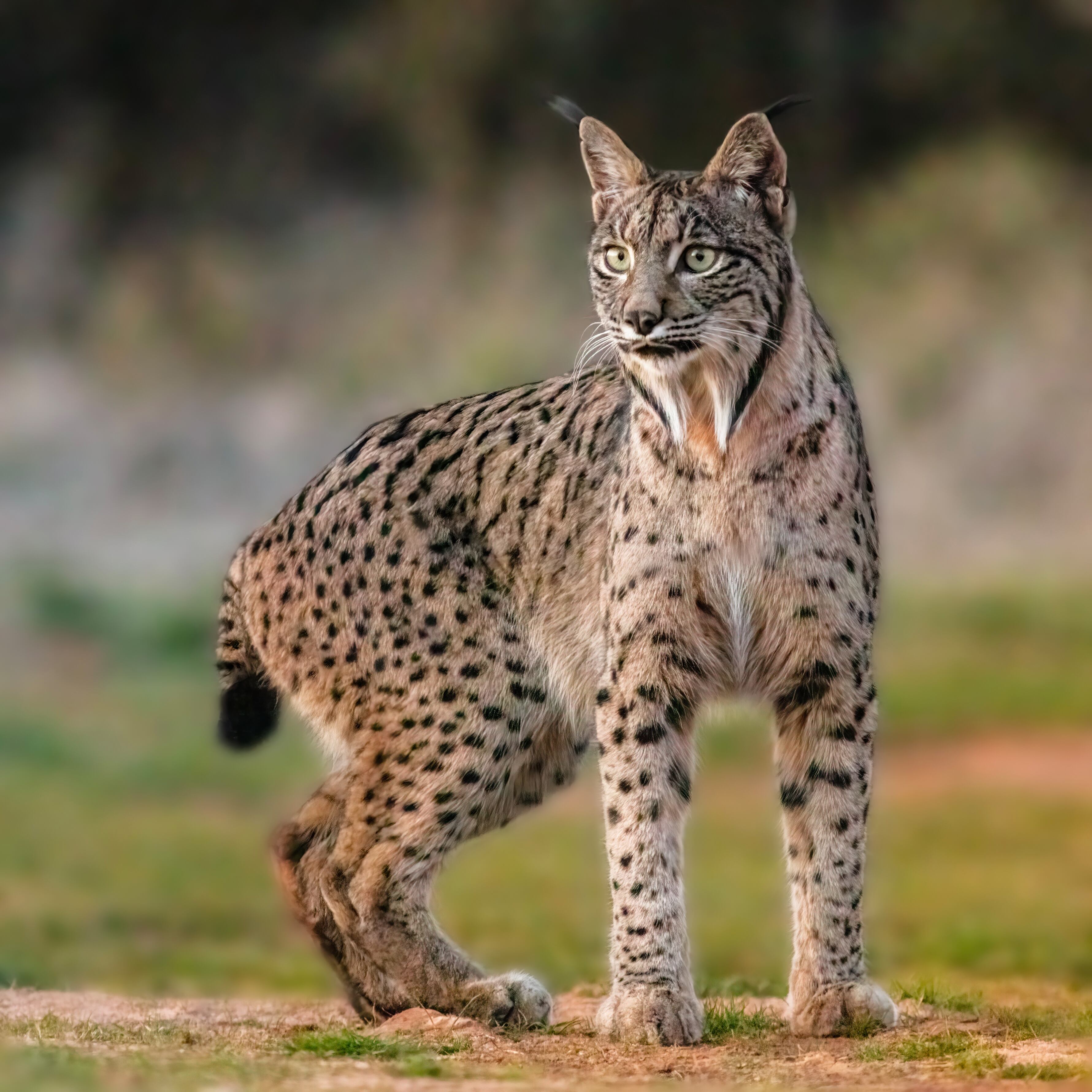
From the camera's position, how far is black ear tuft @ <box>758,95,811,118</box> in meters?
5.64

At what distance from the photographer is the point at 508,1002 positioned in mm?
5961

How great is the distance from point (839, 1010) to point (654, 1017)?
23.1 inches

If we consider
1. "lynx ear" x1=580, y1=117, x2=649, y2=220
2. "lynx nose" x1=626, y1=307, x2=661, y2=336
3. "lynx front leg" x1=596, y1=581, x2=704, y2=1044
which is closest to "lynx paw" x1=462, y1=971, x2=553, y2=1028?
"lynx front leg" x1=596, y1=581, x2=704, y2=1044

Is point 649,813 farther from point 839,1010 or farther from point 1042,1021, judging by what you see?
point 1042,1021

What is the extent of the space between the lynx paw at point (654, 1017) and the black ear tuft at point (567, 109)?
9.05 feet

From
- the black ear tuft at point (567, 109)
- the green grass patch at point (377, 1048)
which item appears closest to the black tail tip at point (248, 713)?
the green grass patch at point (377, 1048)

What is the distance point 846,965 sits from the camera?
572 centimetres

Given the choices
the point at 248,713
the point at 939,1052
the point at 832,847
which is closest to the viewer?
the point at 939,1052

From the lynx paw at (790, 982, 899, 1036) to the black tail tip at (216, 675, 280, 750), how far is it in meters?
2.30

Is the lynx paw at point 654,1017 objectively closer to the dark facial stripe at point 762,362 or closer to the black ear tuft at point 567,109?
the dark facial stripe at point 762,362

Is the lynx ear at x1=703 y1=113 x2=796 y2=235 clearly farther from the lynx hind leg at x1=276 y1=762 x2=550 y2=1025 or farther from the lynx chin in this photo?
the lynx hind leg at x1=276 y1=762 x2=550 y2=1025

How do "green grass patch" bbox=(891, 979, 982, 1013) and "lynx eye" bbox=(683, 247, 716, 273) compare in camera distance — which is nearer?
"lynx eye" bbox=(683, 247, 716, 273)

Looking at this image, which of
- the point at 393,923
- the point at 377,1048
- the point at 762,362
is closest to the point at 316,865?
the point at 393,923

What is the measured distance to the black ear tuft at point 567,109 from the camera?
234 inches
